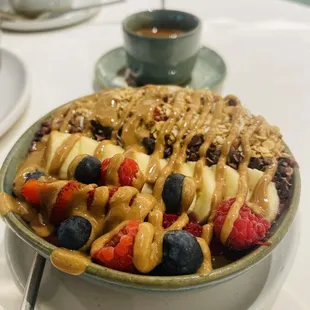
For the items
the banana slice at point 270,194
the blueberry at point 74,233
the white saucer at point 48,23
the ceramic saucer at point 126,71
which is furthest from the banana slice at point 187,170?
the white saucer at point 48,23

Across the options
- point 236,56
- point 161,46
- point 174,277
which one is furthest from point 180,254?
point 236,56

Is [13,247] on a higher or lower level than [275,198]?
lower

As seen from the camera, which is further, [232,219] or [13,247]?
[13,247]

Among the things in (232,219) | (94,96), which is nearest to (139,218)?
(232,219)

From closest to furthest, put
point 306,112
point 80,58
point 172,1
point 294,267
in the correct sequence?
point 294,267, point 306,112, point 80,58, point 172,1

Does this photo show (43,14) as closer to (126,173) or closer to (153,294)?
(126,173)

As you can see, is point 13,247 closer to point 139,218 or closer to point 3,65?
point 139,218

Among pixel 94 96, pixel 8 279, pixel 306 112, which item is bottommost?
pixel 8 279
